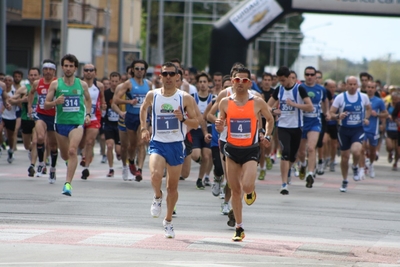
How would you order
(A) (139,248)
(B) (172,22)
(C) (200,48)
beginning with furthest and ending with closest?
(C) (200,48) → (B) (172,22) → (A) (139,248)

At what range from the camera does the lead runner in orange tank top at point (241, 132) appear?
1128 cm

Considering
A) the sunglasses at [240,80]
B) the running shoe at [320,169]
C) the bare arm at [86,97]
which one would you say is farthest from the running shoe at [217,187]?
the running shoe at [320,169]

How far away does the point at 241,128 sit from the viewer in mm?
11422

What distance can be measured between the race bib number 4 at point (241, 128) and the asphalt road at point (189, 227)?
1.13 meters

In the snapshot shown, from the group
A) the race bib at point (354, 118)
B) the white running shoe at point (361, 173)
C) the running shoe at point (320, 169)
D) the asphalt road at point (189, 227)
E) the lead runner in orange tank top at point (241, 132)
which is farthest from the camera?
the running shoe at point (320, 169)

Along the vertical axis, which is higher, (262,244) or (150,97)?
(150,97)

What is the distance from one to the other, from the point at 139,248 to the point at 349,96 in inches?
371

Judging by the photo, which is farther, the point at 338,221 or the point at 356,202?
the point at 356,202

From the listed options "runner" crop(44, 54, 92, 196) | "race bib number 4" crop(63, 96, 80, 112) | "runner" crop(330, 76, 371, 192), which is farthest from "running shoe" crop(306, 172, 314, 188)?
"race bib number 4" crop(63, 96, 80, 112)

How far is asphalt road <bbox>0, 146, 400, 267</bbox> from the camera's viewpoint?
9555 millimetres

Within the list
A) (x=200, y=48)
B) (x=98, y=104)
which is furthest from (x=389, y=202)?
(x=200, y=48)

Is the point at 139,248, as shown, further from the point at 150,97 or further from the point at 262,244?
the point at 150,97

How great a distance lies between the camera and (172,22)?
93.4 meters

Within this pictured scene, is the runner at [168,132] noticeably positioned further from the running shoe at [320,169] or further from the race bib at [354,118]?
the running shoe at [320,169]
